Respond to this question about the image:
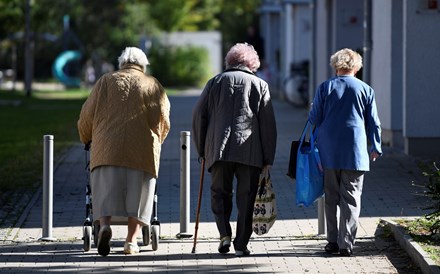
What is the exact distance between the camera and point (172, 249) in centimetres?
1001

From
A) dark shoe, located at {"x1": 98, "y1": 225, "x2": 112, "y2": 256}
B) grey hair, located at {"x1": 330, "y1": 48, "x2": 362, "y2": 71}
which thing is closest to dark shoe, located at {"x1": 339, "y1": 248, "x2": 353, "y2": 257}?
grey hair, located at {"x1": 330, "y1": 48, "x2": 362, "y2": 71}

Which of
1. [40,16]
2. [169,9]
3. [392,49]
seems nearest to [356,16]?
[392,49]

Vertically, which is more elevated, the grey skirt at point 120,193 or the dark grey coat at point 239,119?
the dark grey coat at point 239,119

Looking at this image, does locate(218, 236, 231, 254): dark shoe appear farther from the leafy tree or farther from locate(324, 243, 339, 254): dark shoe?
the leafy tree

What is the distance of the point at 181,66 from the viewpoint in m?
50.0

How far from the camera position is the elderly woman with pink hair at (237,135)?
30.9 feet

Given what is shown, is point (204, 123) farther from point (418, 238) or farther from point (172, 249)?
point (418, 238)

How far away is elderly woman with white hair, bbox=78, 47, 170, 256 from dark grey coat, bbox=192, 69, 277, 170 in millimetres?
430

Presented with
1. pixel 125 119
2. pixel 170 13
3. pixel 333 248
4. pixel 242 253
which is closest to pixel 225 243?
pixel 242 253

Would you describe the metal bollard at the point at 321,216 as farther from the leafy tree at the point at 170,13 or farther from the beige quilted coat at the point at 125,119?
the leafy tree at the point at 170,13

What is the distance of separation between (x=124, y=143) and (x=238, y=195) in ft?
3.38

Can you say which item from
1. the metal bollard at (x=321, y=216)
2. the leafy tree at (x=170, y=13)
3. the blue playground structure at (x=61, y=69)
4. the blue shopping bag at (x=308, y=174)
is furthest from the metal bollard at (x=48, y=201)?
the leafy tree at (x=170, y=13)

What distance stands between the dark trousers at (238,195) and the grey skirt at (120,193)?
57cm

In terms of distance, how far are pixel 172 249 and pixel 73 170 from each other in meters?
6.39
